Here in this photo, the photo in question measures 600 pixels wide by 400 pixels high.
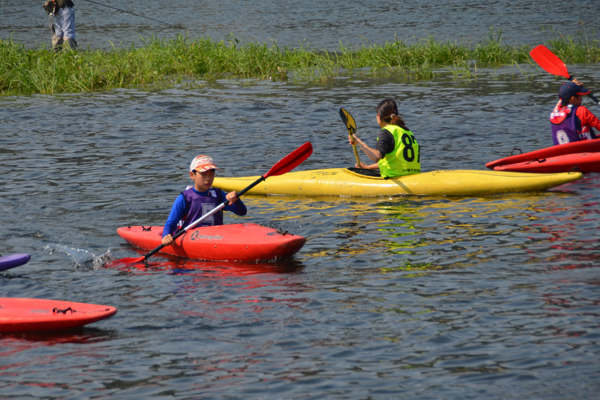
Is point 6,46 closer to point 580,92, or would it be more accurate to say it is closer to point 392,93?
point 392,93

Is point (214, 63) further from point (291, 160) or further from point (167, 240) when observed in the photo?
point (167, 240)

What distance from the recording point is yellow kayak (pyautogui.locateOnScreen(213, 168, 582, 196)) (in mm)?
8008

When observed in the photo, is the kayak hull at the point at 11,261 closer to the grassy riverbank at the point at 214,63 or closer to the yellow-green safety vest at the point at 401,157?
the yellow-green safety vest at the point at 401,157

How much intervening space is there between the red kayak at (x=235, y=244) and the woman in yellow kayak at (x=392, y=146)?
88.7 inches

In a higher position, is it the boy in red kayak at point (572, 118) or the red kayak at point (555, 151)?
the boy in red kayak at point (572, 118)

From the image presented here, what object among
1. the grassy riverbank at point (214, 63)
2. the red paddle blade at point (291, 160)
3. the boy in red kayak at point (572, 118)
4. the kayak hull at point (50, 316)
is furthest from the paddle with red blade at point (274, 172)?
the grassy riverbank at point (214, 63)

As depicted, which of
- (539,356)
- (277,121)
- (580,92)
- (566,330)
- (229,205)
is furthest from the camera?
(277,121)

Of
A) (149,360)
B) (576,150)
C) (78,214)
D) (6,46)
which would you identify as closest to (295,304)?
(149,360)

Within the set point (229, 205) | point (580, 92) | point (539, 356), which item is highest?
point (580, 92)

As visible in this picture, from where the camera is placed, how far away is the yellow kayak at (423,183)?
26.3 ft

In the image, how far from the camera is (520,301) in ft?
16.0

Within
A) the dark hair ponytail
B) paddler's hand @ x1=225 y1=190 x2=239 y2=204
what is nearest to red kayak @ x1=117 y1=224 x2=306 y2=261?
paddler's hand @ x1=225 y1=190 x2=239 y2=204

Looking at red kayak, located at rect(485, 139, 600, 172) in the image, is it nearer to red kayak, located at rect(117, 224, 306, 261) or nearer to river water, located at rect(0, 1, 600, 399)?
river water, located at rect(0, 1, 600, 399)

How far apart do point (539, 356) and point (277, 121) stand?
9.57 meters
